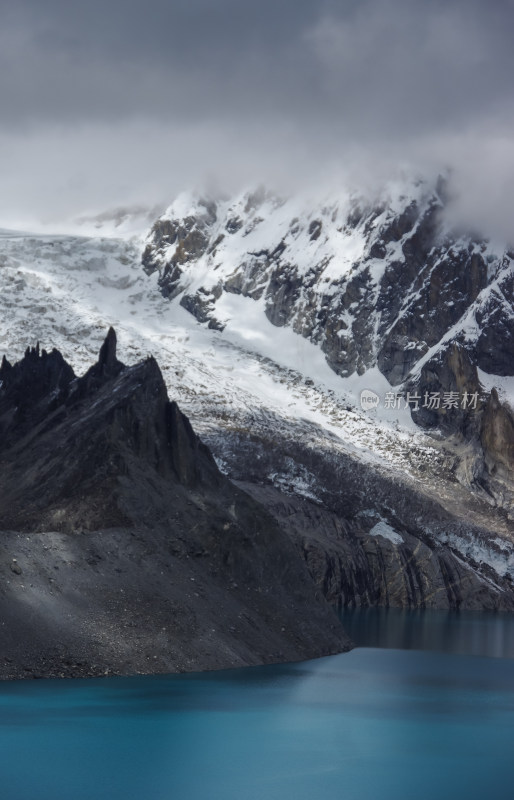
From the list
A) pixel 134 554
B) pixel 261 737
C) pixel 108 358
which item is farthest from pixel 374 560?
pixel 261 737

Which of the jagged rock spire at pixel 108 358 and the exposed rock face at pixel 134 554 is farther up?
the jagged rock spire at pixel 108 358

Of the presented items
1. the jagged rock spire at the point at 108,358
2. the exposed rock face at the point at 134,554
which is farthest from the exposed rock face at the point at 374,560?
the exposed rock face at the point at 134,554

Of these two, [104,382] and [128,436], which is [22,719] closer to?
[128,436]

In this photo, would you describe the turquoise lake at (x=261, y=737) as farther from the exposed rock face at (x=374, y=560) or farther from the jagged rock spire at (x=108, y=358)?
the exposed rock face at (x=374, y=560)

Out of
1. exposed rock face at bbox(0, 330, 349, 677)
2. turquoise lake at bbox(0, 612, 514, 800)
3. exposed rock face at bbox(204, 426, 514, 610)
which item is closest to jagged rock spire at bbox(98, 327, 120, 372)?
exposed rock face at bbox(0, 330, 349, 677)

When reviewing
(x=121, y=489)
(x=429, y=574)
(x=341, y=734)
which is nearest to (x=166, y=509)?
(x=121, y=489)

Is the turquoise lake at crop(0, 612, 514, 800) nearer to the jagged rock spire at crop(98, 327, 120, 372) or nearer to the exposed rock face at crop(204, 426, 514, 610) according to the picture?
the jagged rock spire at crop(98, 327, 120, 372)

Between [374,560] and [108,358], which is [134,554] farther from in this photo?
[374,560]
